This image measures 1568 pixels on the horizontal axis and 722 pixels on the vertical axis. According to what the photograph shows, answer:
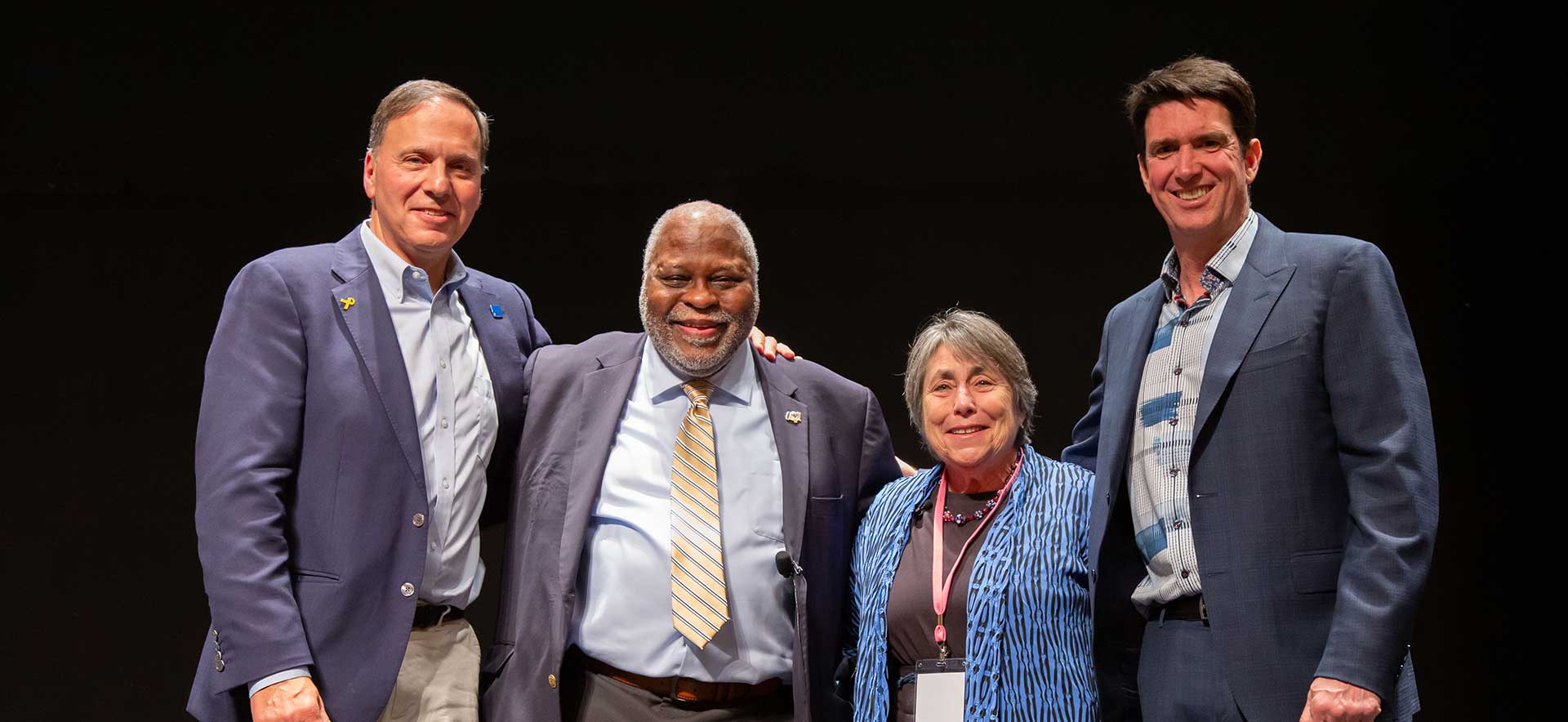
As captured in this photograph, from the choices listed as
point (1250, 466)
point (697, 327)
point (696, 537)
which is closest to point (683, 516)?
point (696, 537)

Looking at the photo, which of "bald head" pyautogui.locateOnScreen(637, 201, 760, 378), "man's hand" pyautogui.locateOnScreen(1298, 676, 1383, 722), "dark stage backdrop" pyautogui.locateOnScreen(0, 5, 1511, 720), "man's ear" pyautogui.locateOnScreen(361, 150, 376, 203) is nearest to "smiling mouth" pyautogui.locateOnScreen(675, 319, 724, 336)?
"bald head" pyautogui.locateOnScreen(637, 201, 760, 378)

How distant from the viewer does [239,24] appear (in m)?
4.50

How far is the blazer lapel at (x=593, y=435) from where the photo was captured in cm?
258

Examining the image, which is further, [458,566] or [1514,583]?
[1514,583]

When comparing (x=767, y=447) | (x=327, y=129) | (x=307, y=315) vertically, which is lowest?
(x=767, y=447)

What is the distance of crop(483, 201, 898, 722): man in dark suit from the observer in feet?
8.46

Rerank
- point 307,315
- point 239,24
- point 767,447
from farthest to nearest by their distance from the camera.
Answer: point 239,24 → point 767,447 → point 307,315

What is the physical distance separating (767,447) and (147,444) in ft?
9.34

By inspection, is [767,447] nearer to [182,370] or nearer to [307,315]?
[307,315]

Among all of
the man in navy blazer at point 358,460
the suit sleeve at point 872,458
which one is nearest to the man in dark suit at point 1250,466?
the suit sleeve at point 872,458

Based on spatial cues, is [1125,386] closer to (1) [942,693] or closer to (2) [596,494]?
(1) [942,693]

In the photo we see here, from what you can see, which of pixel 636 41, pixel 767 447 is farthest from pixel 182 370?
pixel 767 447

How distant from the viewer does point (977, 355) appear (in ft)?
9.04

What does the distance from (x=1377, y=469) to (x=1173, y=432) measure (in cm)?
38
